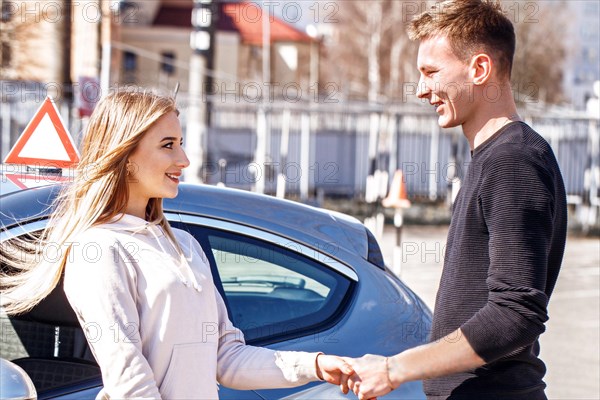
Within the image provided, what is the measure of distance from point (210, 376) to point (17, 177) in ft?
3.97

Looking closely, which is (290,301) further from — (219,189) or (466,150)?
(466,150)

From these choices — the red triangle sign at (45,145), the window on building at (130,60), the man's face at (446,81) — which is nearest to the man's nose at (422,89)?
the man's face at (446,81)

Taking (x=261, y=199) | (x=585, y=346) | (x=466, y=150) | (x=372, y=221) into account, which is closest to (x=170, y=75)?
(x=466, y=150)

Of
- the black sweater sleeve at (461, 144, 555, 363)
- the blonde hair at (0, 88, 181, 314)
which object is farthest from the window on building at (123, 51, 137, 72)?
the black sweater sleeve at (461, 144, 555, 363)

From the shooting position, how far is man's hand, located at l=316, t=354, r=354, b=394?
2.45 meters

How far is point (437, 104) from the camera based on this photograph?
2.46m

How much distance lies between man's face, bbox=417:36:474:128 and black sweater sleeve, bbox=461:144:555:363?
27cm

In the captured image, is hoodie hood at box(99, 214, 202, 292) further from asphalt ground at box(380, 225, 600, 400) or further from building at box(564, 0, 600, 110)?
building at box(564, 0, 600, 110)

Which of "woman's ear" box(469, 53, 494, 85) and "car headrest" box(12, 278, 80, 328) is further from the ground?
"woman's ear" box(469, 53, 494, 85)

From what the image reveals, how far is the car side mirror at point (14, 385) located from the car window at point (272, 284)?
846 mm

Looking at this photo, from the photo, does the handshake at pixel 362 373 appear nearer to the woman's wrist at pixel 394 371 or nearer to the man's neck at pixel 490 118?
the woman's wrist at pixel 394 371

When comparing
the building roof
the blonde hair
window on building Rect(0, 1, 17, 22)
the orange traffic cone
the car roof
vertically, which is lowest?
the orange traffic cone

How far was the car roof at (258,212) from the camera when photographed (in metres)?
2.89

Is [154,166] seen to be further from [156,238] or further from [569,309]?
[569,309]
